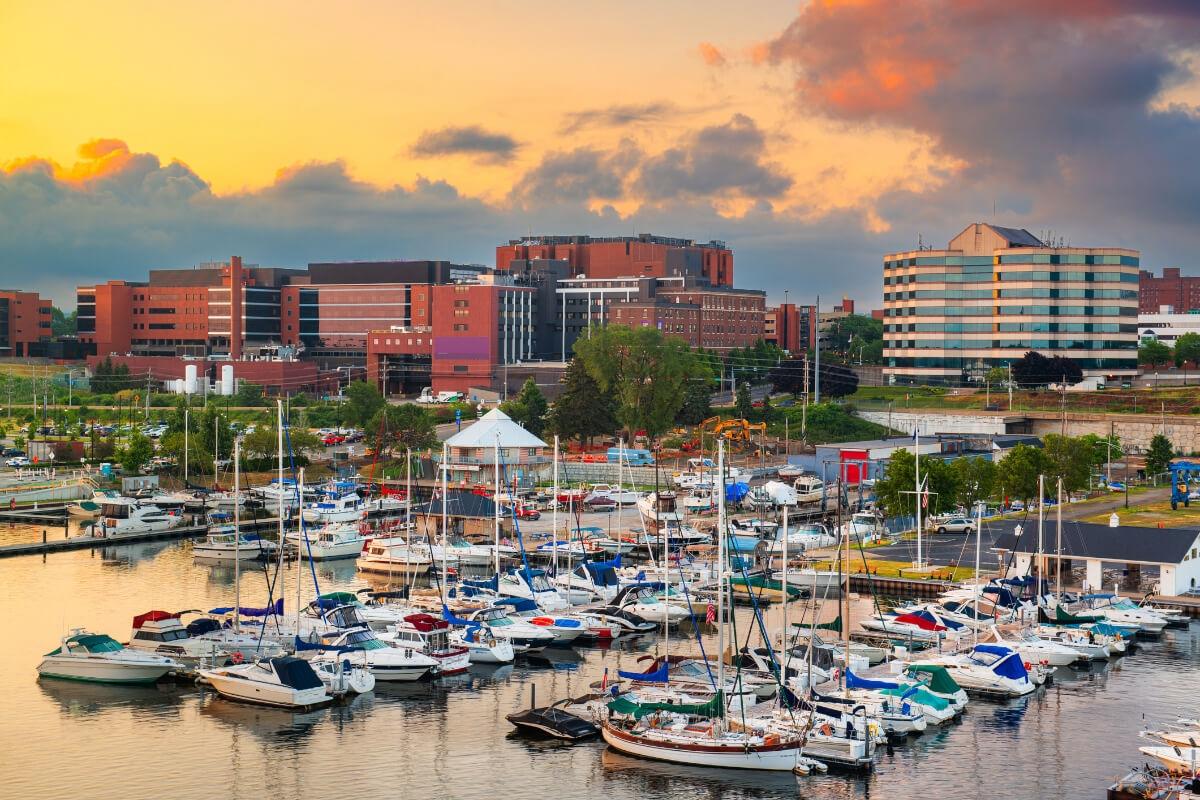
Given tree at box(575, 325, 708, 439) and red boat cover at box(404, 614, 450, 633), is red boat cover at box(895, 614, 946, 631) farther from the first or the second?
tree at box(575, 325, 708, 439)

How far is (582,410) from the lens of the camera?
112 m

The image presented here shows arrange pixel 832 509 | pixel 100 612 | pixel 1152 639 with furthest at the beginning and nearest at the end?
pixel 832 509 < pixel 100 612 < pixel 1152 639

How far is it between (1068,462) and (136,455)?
57.9 m

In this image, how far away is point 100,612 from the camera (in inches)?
2233

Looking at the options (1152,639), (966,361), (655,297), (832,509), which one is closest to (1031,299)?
(966,361)

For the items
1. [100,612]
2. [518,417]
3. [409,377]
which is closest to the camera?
[100,612]

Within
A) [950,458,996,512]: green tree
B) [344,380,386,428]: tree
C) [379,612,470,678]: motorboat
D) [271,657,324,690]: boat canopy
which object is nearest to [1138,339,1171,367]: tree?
[344,380,386,428]: tree

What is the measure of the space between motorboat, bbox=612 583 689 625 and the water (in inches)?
140

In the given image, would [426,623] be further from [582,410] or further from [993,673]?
[582,410]

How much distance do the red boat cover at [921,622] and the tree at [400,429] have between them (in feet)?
199

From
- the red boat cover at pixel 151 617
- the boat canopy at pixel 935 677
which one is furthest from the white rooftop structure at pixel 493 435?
the boat canopy at pixel 935 677

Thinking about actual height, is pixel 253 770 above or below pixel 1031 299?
below

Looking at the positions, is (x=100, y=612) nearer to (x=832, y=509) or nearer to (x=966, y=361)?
(x=832, y=509)

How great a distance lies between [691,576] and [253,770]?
87.9 feet
